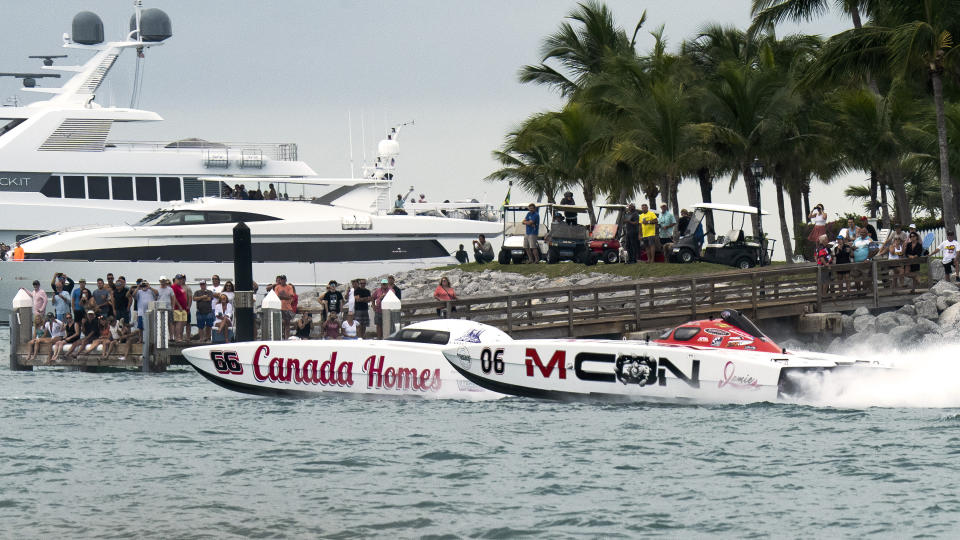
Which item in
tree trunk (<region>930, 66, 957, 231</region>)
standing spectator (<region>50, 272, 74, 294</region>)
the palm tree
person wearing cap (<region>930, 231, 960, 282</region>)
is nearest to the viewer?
person wearing cap (<region>930, 231, 960, 282</region>)

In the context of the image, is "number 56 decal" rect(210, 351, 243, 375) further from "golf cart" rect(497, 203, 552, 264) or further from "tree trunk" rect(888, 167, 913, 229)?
"tree trunk" rect(888, 167, 913, 229)

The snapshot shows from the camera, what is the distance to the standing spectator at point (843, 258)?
90.2 ft

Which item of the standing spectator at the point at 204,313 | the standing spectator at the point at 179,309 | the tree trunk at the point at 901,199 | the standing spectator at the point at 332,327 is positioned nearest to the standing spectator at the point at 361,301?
the standing spectator at the point at 332,327

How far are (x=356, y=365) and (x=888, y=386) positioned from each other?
7303 millimetres

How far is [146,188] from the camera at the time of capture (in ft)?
140

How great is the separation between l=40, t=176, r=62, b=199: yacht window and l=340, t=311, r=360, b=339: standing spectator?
64.2 feet

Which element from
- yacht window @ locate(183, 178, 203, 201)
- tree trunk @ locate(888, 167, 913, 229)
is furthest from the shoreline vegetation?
yacht window @ locate(183, 178, 203, 201)

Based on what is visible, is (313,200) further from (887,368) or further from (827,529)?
(827,529)

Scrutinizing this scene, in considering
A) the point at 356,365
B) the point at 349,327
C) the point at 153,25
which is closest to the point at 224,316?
the point at 349,327

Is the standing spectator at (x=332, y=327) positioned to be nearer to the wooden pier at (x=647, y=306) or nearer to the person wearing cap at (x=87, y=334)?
the wooden pier at (x=647, y=306)

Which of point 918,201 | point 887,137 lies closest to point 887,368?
point 887,137

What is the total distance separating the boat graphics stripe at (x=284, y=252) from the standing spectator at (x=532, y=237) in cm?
323

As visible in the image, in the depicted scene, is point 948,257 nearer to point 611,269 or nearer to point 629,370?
point 611,269

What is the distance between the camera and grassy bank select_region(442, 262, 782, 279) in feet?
108
